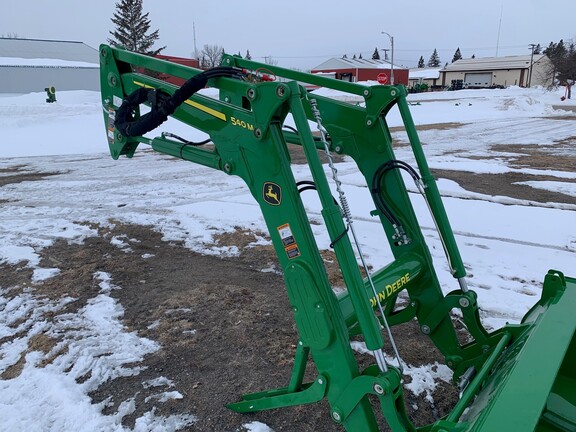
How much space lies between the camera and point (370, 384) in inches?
83.4

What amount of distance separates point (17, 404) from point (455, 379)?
286 cm

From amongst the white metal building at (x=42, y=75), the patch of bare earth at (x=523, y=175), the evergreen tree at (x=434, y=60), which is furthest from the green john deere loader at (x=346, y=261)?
the evergreen tree at (x=434, y=60)

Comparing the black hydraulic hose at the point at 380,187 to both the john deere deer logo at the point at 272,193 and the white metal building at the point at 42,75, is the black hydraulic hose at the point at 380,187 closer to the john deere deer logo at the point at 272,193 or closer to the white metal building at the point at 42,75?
the john deere deer logo at the point at 272,193

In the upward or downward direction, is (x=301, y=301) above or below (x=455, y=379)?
above

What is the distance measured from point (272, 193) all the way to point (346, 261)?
507mm

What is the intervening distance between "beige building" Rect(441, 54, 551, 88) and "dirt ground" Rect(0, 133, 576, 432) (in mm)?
77157

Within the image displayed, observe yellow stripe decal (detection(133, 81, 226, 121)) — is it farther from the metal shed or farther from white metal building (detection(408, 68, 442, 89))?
white metal building (detection(408, 68, 442, 89))

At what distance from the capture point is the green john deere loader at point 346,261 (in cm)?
212

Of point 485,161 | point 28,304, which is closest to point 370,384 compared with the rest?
point 28,304

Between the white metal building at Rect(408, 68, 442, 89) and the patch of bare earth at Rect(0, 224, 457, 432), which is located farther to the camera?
the white metal building at Rect(408, 68, 442, 89)

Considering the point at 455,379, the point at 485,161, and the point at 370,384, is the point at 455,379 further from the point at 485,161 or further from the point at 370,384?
the point at 485,161

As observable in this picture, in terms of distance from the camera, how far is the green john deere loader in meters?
2.12

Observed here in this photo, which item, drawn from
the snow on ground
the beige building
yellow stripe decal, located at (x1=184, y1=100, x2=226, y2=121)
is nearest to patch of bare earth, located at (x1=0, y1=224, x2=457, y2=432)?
the snow on ground

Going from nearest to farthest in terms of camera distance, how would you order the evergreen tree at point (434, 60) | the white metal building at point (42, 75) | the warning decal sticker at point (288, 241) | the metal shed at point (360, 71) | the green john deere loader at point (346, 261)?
the green john deere loader at point (346, 261) < the warning decal sticker at point (288, 241) < the white metal building at point (42, 75) < the metal shed at point (360, 71) < the evergreen tree at point (434, 60)
